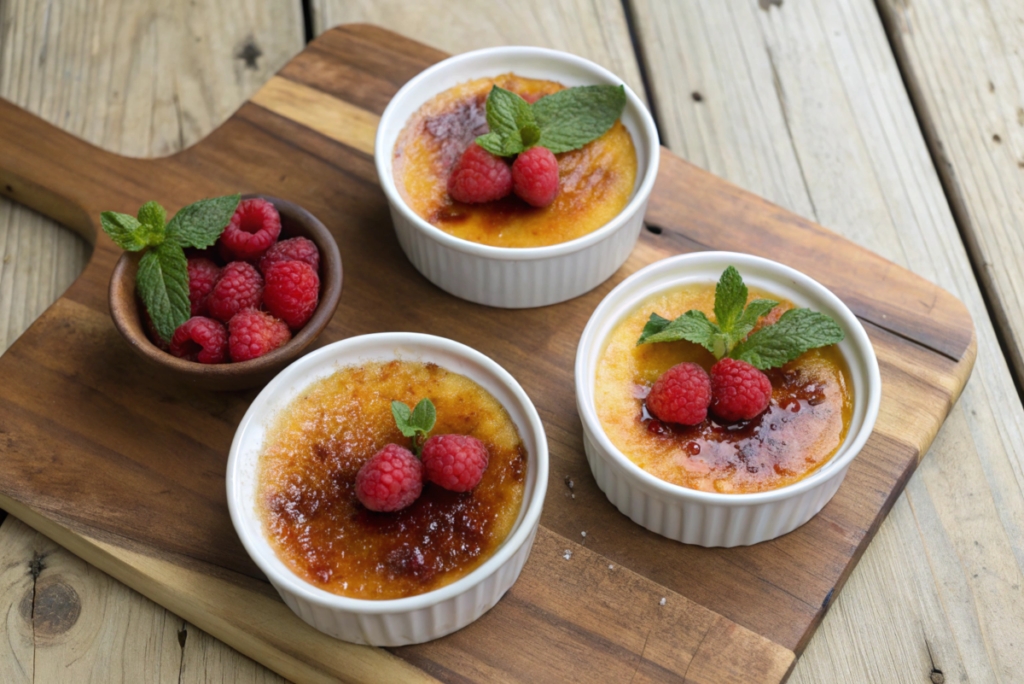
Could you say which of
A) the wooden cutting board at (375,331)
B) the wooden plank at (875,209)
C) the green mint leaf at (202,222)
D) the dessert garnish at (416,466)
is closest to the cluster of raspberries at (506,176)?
the wooden cutting board at (375,331)

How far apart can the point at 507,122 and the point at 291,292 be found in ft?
2.12

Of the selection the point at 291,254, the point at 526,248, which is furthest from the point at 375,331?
the point at 526,248

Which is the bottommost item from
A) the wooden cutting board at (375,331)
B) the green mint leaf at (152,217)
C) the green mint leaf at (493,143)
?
the wooden cutting board at (375,331)

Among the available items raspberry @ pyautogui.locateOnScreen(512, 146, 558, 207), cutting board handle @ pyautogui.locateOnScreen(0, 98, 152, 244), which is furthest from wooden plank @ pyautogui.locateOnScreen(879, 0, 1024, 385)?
cutting board handle @ pyautogui.locateOnScreen(0, 98, 152, 244)

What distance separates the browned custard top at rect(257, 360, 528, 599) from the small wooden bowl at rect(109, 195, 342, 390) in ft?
0.32

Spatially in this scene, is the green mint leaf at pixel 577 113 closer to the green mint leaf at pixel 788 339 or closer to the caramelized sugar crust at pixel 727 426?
the caramelized sugar crust at pixel 727 426

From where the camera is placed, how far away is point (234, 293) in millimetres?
1933

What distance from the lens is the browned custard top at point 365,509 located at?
1.70 meters

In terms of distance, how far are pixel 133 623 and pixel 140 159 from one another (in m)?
1.13

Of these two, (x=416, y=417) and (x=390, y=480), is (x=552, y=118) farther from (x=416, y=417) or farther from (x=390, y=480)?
(x=390, y=480)

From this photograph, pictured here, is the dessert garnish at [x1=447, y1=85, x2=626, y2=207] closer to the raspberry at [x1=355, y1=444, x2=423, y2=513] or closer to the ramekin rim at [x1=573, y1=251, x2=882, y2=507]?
the ramekin rim at [x1=573, y1=251, x2=882, y2=507]

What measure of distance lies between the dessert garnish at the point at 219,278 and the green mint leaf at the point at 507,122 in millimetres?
475

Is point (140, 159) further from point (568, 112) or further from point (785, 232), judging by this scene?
point (785, 232)

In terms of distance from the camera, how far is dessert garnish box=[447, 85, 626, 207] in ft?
6.94
